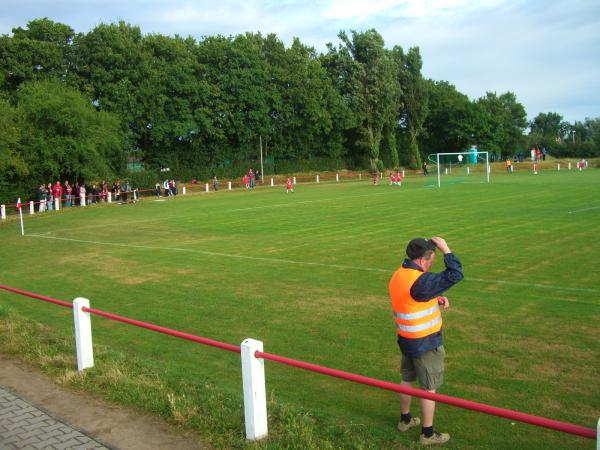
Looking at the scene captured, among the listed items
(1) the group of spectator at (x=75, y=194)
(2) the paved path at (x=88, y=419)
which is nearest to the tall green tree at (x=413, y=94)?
(1) the group of spectator at (x=75, y=194)

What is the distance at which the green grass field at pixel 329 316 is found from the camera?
5.91 metres

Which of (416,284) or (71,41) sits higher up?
(71,41)

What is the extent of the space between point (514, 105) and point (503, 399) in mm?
110641

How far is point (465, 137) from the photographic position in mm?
93375

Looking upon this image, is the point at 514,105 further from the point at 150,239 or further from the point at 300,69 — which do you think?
the point at 150,239

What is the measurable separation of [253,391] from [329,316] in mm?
4919

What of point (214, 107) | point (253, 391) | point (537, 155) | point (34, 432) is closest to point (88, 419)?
point (34, 432)

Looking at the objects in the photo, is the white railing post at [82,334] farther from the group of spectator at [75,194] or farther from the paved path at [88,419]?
the group of spectator at [75,194]

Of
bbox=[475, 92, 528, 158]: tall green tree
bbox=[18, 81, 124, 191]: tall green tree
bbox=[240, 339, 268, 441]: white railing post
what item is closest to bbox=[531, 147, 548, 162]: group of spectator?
bbox=[475, 92, 528, 158]: tall green tree

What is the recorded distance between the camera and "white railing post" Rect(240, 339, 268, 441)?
515cm

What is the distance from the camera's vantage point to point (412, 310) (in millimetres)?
5195

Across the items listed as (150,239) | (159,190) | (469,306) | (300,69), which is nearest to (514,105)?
(300,69)

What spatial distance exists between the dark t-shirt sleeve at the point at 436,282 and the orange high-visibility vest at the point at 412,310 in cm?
5

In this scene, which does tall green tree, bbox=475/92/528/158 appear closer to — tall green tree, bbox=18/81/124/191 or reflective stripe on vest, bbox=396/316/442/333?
tall green tree, bbox=18/81/124/191
